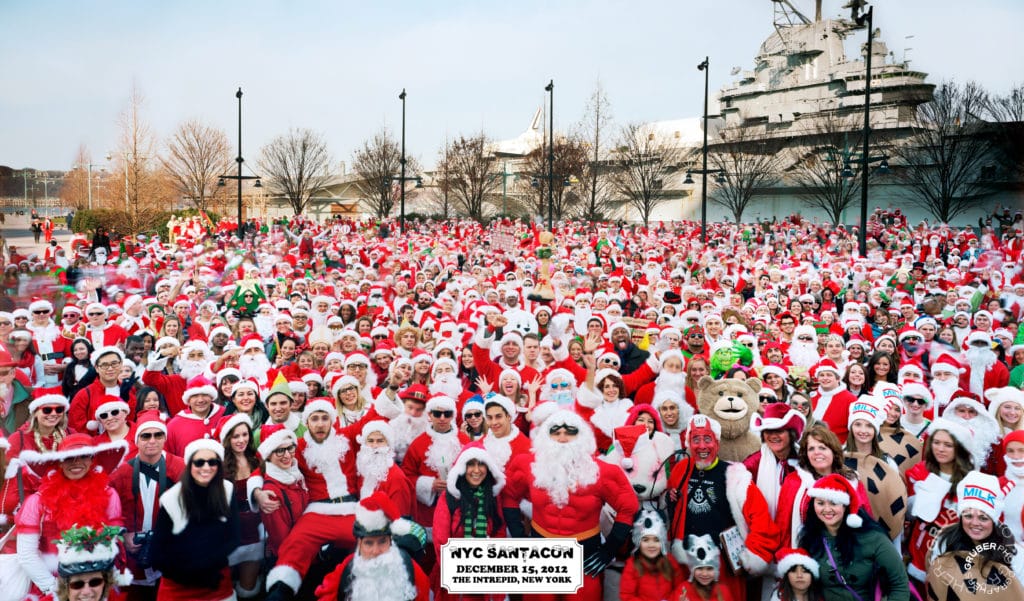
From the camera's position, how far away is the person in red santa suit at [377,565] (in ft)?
15.0

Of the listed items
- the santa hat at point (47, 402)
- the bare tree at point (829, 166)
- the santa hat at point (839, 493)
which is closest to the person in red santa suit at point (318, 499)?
the santa hat at point (47, 402)

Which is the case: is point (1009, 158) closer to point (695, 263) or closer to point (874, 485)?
point (695, 263)

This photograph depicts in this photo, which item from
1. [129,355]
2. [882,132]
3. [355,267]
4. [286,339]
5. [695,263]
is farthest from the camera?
[882,132]

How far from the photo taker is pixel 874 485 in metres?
4.77

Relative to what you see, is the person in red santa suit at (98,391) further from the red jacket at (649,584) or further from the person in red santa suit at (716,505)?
the person in red santa suit at (716,505)

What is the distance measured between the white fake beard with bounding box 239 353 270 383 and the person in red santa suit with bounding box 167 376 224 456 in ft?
5.80

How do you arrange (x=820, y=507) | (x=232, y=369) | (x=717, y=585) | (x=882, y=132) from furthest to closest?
(x=882, y=132) < (x=232, y=369) < (x=717, y=585) < (x=820, y=507)

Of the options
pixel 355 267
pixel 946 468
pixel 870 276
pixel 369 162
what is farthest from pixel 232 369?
pixel 369 162

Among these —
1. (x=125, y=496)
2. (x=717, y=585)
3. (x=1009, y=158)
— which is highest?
(x=1009, y=158)

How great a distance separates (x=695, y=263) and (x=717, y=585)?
15.8 meters

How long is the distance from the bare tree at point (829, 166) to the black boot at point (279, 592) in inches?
1552

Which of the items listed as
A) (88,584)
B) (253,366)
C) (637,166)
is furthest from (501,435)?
(637,166)

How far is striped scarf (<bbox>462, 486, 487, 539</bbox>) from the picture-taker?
4.98 meters

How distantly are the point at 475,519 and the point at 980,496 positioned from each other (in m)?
2.90
